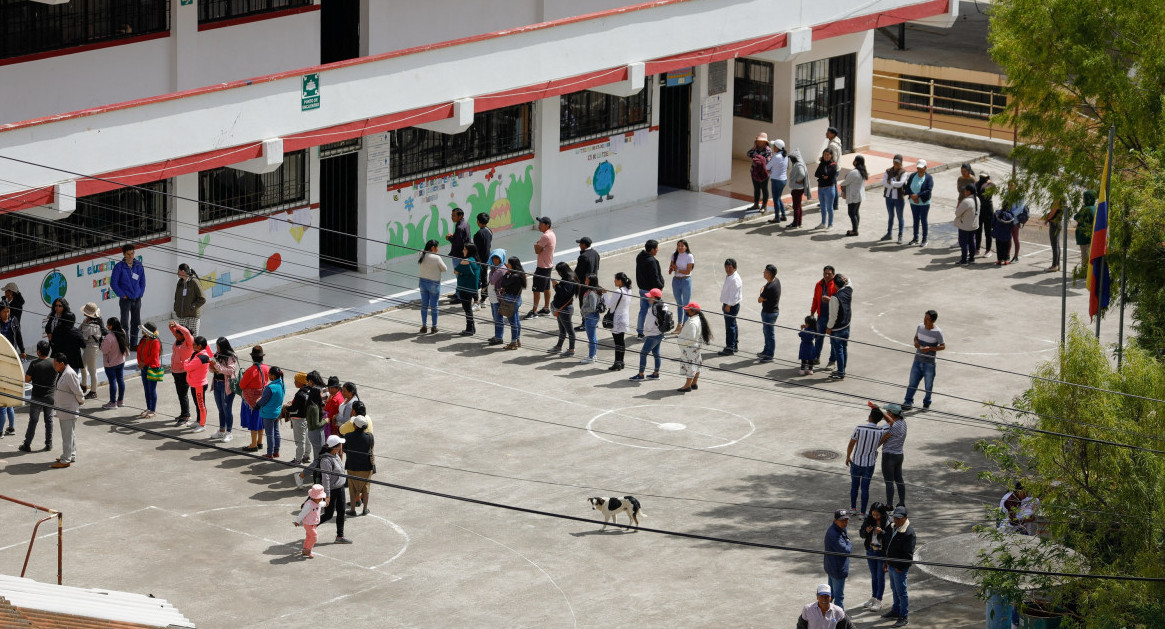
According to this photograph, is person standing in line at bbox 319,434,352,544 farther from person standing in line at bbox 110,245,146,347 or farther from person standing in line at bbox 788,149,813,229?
person standing in line at bbox 788,149,813,229

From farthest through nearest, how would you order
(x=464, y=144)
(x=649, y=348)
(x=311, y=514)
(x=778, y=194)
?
(x=778, y=194) < (x=464, y=144) < (x=649, y=348) < (x=311, y=514)

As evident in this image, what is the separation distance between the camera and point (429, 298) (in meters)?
27.1

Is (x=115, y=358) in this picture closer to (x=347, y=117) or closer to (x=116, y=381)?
(x=116, y=381)

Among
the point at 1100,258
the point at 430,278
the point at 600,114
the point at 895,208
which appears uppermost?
the point at 600,114

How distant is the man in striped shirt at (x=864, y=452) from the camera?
809 inches

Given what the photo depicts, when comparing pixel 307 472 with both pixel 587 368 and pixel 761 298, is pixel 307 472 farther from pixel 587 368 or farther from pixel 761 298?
pixel 761 298

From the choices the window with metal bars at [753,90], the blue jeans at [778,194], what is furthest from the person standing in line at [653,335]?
the window with metal bars at [753,90]

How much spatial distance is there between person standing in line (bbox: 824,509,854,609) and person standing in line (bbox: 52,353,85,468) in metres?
9.43

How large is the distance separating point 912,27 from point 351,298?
28.9 meters

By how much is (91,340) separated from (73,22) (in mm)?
5001

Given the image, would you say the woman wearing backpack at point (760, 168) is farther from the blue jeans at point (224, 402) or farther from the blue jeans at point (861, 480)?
the blue jeans at point (224, 402)

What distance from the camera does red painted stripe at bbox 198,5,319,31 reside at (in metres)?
27.5

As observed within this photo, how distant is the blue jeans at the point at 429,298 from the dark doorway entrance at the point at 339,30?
5198mm

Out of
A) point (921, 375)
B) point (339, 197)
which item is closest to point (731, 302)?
point (921, 375)
